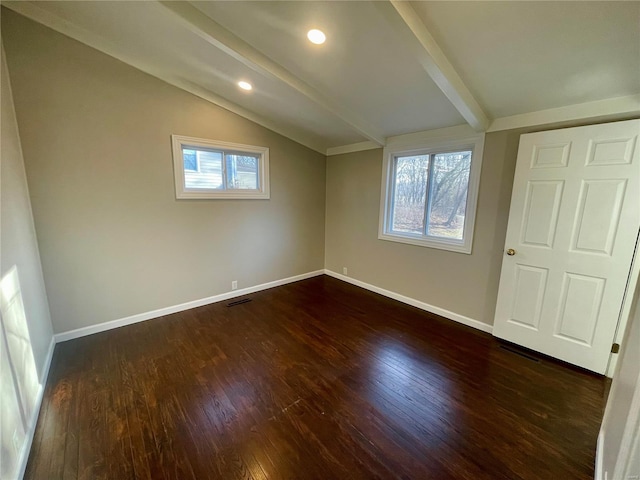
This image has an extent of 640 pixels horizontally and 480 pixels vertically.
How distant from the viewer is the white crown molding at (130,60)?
6.93ft

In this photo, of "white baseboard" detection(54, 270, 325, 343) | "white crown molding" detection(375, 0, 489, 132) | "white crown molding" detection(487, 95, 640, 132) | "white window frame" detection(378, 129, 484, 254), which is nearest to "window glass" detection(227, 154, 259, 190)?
"white baseboard" detection(54, 270, 325, 343)

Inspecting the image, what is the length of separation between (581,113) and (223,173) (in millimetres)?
3682

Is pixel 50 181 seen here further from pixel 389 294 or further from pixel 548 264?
pixel 548 264

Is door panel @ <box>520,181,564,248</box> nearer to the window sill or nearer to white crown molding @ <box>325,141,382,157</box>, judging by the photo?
the window sill

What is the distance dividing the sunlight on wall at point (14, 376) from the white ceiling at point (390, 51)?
7.00 ft

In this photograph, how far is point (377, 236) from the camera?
12.6 feet

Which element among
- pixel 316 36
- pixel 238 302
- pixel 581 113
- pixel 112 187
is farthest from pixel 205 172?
pixel 581 113

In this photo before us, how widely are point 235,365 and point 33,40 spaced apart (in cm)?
326

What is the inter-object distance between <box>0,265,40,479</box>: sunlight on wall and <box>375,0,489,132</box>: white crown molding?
108 inches

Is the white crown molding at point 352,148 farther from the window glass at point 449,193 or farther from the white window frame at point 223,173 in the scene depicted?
the white window frame at point 223,173

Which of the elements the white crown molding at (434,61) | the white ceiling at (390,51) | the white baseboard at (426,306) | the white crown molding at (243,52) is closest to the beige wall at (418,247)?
the white baseboard at (426,306)

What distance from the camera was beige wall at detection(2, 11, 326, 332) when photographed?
2.28 meters

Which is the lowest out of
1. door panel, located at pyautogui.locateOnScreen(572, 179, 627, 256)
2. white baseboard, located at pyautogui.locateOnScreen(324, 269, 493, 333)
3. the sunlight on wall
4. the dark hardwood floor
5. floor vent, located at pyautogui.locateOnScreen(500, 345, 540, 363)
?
the dark hardwood floor

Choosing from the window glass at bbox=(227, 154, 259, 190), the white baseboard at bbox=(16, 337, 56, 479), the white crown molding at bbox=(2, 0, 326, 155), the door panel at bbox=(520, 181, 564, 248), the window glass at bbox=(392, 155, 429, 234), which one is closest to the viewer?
the white baseboard at bbox=(16, 337, 56, 479)
